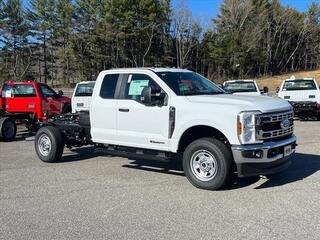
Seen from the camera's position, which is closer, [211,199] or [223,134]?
[211,199]

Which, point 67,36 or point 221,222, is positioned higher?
point 67,36

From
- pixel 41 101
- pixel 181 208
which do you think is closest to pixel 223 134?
pixel 181 208

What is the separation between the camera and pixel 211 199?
260 inches

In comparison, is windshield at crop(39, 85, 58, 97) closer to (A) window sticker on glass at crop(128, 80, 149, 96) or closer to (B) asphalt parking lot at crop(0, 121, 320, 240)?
(B) asphalt parking lot at crop(0, 121, 320, 240)

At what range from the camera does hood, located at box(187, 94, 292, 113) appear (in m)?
6.88

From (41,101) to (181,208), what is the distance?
10090mm

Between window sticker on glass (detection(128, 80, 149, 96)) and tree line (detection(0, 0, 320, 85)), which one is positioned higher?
tree line (detection(0, 0, 320, 85))

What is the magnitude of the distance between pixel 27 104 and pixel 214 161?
9.99 meters

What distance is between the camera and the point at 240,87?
1934 centimetres

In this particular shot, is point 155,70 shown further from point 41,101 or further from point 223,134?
point 41,101

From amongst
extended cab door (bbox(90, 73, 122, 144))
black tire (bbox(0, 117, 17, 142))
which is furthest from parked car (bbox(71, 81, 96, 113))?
extended cab door (bbox(90, 73, 122, 144))

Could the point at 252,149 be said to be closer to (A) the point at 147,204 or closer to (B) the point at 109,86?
(A) the point at 147,204

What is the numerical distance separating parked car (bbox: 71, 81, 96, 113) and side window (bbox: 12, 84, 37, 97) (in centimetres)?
180

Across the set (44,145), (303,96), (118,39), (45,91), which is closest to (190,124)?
(44,145)
